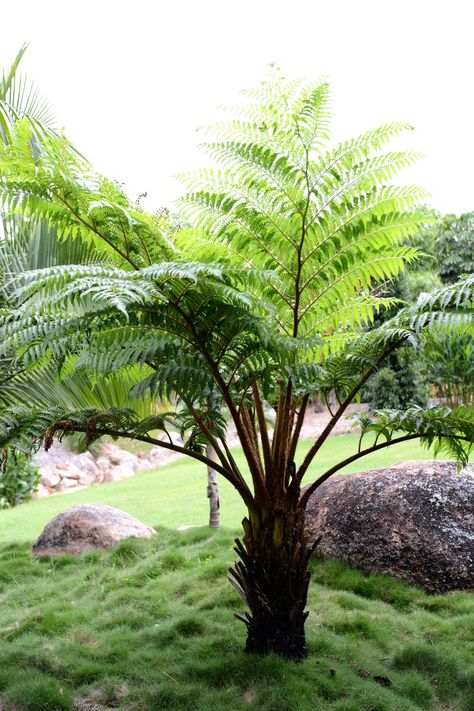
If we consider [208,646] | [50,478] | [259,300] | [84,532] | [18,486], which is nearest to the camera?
[259,300]

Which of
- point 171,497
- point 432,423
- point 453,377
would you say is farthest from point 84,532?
point 453,377

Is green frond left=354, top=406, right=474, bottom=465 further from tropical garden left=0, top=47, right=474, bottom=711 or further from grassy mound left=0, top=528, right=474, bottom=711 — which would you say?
grassy mound left=0, top=528, right=474, bottom=711

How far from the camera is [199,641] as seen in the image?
3.70 metres

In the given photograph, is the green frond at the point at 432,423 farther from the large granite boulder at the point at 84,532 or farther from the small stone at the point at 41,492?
the small stone at the point at 41,492

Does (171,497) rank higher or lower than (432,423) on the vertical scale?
lower

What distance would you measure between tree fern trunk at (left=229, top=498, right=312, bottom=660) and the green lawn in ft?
0.39

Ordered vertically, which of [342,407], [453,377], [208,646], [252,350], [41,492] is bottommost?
[208,646]

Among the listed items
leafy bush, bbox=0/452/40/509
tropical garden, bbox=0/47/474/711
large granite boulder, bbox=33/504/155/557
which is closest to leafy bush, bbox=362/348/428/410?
leafy bush, bbox=0/452/40/509

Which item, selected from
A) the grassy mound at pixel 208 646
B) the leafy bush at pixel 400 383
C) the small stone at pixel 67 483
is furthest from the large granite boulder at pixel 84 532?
the small stone at pixel 67 483

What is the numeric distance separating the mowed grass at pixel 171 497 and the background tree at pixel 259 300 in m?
3.67

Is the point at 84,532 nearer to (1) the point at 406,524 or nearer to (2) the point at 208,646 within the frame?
(2) the point at 208,646

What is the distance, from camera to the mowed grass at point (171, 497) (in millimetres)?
7855

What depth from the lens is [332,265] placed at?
3.33m

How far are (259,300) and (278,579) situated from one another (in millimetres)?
1371
